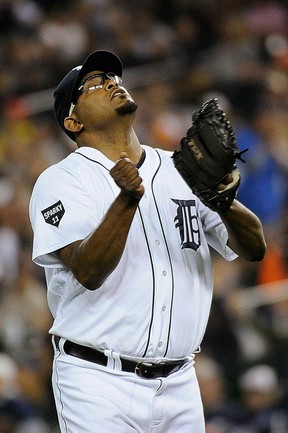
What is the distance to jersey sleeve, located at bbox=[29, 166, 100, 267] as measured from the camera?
120 inches

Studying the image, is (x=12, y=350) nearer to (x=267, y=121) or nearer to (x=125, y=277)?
(x=267, y=121)

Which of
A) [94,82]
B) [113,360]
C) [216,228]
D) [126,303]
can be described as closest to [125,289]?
[126,303]

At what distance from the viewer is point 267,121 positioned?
24.3ft

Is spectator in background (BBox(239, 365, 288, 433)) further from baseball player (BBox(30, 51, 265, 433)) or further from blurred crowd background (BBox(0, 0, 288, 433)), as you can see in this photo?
baseball player (BBox(30, 51, 265, 433))

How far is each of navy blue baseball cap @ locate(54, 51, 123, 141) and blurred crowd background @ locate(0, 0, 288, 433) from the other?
3.18m

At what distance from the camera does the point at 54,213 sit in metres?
3.11

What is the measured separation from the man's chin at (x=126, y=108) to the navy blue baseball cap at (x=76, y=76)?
22cm

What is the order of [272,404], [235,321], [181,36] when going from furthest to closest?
[181,36] → [235,321] → [272,404]

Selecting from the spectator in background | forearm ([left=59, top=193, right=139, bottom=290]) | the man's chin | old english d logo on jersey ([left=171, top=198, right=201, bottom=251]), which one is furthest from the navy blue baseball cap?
the spectator in background

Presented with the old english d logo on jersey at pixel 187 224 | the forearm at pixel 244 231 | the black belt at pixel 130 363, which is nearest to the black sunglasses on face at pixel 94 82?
the old english d logo on jersey at pixel 187 224

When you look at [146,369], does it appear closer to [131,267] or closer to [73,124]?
[131,267]

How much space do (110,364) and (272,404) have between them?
3230mm

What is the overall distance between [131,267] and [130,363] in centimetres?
31

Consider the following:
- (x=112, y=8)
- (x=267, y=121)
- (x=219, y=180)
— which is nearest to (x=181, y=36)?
(x=112, y=8)
